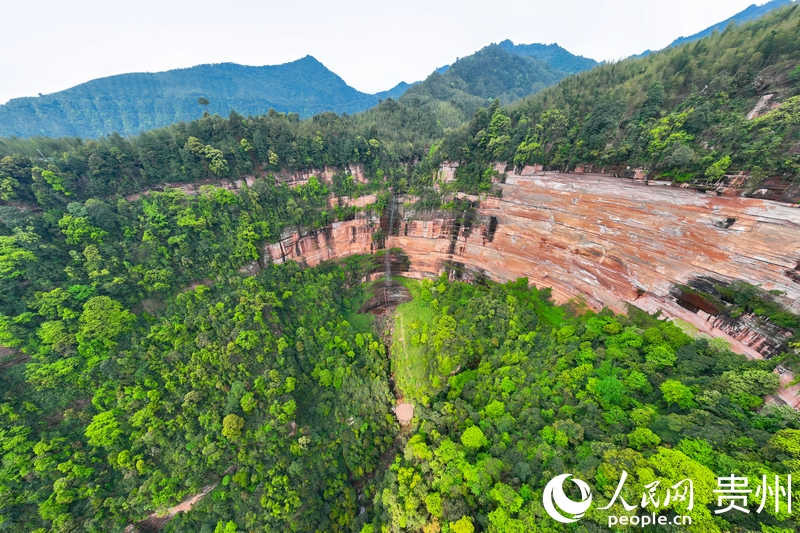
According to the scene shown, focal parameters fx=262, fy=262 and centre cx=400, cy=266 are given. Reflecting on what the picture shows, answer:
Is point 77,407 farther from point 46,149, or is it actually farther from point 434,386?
point 434,386

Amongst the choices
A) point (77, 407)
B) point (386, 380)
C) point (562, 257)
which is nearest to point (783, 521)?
point (562, 257)

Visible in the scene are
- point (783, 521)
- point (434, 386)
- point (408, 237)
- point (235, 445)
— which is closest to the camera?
point (783, 521)

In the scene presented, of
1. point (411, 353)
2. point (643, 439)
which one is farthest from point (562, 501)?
point (411, 353)

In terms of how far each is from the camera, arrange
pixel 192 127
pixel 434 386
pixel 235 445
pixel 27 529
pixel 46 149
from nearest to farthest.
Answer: pixel 27 529, pixel 235 445, pixel 434 386, pixel 46 149, pixel 192 127

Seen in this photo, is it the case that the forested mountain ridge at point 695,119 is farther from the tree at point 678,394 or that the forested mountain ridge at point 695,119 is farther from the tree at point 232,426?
the tree at point 232,426

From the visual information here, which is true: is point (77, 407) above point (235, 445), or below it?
above

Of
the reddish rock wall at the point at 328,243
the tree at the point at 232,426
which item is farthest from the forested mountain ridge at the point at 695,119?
the tree at the point at 232,426
